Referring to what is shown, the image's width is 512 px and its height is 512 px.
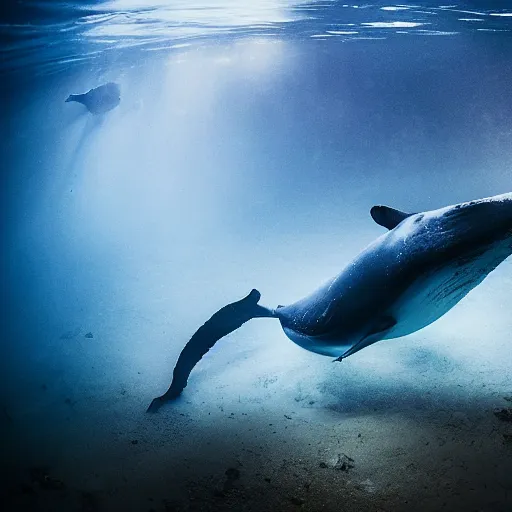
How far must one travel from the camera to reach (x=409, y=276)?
398cm

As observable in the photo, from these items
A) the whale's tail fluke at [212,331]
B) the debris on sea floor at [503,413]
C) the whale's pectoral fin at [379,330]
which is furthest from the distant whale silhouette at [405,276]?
the debris on sea floor at [503,413]

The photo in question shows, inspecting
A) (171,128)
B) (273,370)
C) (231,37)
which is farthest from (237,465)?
(171,128)

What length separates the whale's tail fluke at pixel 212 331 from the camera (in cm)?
622

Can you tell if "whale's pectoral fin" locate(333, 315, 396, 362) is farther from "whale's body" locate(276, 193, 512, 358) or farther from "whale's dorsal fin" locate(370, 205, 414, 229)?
"whale's dorsal fin" locate(370, 205, 414, 229)

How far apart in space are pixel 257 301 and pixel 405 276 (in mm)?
2775

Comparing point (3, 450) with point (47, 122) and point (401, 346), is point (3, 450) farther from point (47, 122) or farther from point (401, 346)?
point (47, 122)

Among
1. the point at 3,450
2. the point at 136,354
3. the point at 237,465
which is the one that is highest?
the point at 237,465

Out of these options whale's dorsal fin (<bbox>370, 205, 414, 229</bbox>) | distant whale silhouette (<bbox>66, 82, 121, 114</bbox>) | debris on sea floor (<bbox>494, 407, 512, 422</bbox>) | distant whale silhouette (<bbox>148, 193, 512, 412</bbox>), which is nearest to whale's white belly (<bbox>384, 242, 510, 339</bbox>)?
distant whale silhouette (<bbox>148, 193, 512, 412</bbox>)

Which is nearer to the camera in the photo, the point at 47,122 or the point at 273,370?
the point at 273,370

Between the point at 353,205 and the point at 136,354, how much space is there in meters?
14.7

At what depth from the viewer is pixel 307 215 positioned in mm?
19797

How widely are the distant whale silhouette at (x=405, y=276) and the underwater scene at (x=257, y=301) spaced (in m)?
0.02

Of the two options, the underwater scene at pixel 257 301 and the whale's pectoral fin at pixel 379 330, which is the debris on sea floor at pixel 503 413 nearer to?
the underwater scene at pixel 257 301

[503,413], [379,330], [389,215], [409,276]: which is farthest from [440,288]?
[503,413]
